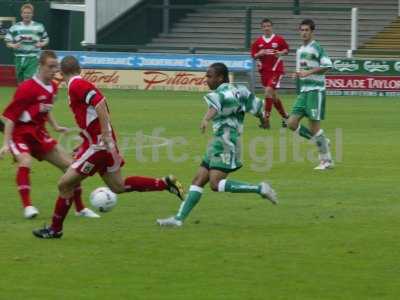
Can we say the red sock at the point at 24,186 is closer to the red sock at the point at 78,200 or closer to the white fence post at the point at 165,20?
the red sock at the point at 78,200

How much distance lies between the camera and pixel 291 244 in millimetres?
11820

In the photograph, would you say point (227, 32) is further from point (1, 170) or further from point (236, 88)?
point (236, 88)

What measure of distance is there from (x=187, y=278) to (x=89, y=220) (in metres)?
3.40

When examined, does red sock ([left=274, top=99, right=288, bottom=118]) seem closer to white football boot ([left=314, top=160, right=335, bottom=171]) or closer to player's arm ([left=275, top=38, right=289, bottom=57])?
player's arm ([left=275, top=38, right=289, bottom=57])

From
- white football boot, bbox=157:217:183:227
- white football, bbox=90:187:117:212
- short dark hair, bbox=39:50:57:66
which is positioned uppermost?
short dark hair, bbox=39:50:57:66

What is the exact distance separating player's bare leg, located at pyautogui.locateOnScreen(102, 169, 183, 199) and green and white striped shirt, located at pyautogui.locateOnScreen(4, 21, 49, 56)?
1477 centimetres

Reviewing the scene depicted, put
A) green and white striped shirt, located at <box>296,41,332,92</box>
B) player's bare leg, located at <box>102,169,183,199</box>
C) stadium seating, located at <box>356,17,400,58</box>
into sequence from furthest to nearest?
stadium seating, located at <box>356,17,400,58</box> → green and white striped shirt, located at <box>296,41,332,92</box> → player's bare leg, located at <box>102,169,183,199</box>

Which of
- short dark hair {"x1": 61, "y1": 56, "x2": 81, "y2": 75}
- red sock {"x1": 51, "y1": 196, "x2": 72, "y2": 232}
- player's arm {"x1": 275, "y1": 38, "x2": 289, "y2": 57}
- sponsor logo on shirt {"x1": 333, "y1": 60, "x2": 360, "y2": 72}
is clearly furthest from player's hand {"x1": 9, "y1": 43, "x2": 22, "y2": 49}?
red sock {"x1": 51, "y1": 196, "x2": 72, "y2": 232}

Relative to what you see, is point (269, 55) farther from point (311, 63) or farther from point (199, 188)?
point (199, 188)

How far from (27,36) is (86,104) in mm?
15983

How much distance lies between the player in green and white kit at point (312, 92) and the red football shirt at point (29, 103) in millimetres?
5672

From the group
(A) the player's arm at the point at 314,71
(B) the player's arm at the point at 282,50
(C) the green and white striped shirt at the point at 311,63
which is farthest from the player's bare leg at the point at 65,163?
(B) the player's arm at the point at 282,50

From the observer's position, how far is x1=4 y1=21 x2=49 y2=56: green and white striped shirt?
27656 mm

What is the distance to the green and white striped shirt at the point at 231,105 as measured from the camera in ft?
41.4
